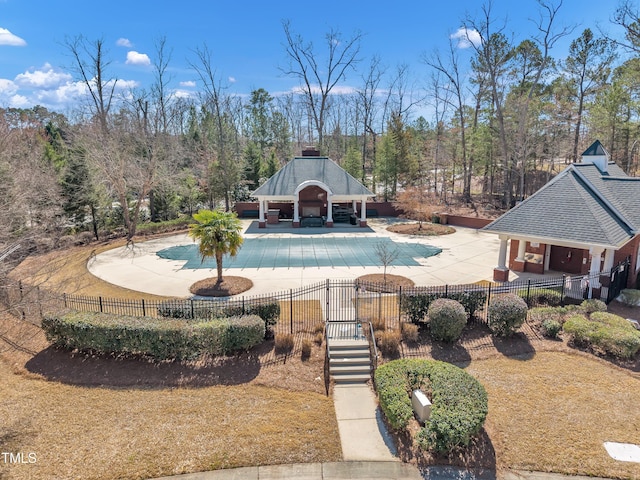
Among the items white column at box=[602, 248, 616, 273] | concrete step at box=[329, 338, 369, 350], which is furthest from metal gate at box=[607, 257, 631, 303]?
concrete step at box=[329, 338, 369, 350]

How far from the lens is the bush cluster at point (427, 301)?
1266 cm

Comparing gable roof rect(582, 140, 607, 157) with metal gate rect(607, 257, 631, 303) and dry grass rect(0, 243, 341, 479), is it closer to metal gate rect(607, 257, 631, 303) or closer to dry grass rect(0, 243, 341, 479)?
metal gate rect(607, 257, 631, 303)

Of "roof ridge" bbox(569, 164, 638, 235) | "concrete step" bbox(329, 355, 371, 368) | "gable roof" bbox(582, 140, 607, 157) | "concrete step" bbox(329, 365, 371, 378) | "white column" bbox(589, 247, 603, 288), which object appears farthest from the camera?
"gable roof" bbox(582, 140, 607, 157)

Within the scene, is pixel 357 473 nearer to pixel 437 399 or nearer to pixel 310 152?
pixel 437 399

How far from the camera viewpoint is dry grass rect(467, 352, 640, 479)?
25.1 feet

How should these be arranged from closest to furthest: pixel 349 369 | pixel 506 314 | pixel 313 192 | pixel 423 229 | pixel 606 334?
pixel 349 369
pixel 606 334
pixel 506 314
pixel 423 229
pixel 313 192

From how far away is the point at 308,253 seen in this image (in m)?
22.9

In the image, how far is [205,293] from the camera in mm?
15852

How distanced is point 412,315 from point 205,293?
8536mm

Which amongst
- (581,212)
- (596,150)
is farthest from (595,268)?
(596,150)

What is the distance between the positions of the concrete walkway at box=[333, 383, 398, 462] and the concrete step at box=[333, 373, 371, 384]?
130mm

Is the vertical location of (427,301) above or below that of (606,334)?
above

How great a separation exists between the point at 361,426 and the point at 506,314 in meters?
6.24

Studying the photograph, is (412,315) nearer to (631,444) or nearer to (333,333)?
(333,333)
